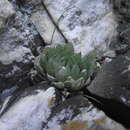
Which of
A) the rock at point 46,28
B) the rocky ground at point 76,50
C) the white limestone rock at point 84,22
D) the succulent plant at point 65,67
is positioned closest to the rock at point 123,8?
the rocky ground at point 76,50

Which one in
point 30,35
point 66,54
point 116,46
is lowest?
point 116,46

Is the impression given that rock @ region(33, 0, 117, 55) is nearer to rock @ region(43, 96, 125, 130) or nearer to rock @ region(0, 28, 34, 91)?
rock @ region(0, 28, 34, 91)

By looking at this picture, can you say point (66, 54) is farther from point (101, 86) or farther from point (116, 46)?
point (116, 46)

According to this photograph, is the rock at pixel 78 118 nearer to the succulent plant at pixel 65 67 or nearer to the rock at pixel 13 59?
the succulent plant at pixel 65 67

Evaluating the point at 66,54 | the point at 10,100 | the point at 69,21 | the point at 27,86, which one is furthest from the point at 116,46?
the point at 10,100

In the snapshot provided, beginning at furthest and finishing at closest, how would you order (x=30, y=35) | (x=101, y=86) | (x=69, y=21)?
1. (x=69, y=21)
2. (x=30, y=35)
3. (x=101, y=86)

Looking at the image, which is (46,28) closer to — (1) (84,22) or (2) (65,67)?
(1) (84,22)

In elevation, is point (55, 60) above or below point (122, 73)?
above

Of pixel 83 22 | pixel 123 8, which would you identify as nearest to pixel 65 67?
pixel 83 22

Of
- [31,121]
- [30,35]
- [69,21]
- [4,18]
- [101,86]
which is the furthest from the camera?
[69,21]
